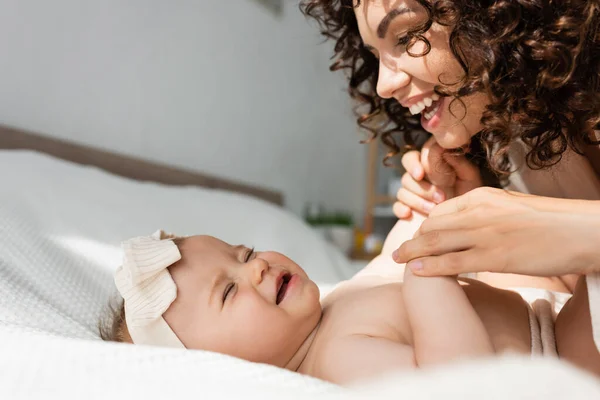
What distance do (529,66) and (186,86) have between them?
1.68 metres

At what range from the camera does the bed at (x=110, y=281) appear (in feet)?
1.69

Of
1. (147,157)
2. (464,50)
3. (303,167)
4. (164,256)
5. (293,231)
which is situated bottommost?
(303,167)

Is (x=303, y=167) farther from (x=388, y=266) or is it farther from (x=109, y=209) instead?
(x=388, y=266)

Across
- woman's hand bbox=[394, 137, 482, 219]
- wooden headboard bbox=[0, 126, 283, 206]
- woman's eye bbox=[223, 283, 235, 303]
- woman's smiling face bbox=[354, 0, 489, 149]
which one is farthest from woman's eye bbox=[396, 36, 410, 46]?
wooden headboard bbox=[0, 126, 283, 206]

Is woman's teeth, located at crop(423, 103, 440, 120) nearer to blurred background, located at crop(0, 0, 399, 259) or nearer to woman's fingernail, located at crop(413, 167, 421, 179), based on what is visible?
woman's fingernail, located at crop(413, 167, 421, 179)

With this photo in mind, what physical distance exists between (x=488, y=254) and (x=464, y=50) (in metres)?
0.39

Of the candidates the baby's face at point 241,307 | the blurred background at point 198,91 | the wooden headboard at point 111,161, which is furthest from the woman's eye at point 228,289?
the wooden headboard at point 111,161

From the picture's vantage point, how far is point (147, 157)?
89.1 inches

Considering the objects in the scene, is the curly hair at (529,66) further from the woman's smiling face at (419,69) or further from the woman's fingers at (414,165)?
the woman's fingers at (414,165)

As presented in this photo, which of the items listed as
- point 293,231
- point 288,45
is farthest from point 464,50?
point 288,45

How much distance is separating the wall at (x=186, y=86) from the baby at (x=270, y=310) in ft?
2.54

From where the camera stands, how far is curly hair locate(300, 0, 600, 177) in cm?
97

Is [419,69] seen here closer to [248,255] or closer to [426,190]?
[426,190]

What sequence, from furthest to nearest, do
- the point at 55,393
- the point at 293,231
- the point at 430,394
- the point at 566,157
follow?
the point at 293,231 → the point at 566,157 → the point at 55,393 → the point at 430,394
